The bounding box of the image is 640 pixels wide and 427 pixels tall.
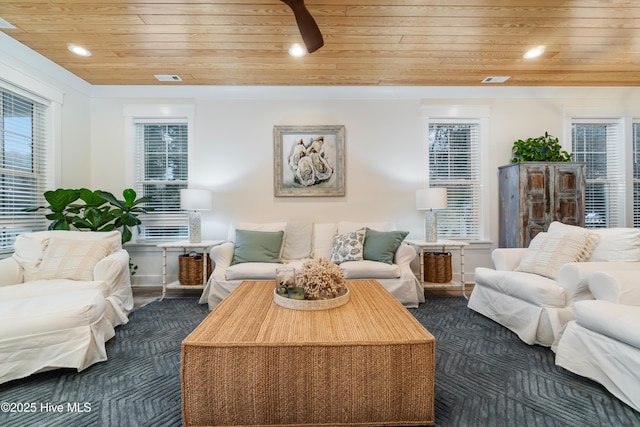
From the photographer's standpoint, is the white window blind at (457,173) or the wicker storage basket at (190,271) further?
the white window blind at (457,173)

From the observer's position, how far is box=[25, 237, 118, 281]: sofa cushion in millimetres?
2396

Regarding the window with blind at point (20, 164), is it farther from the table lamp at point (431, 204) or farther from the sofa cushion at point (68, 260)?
the table lamp at point (431, 204)

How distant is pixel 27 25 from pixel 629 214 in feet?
22.9

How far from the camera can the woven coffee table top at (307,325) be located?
129cm

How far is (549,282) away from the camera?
2.19 m

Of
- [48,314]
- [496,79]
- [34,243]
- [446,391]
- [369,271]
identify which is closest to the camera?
[446,391]

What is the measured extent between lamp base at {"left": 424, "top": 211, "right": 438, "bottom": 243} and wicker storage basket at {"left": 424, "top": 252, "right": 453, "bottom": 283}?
22 cm

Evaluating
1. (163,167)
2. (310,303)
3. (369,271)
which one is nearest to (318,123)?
(369,271)

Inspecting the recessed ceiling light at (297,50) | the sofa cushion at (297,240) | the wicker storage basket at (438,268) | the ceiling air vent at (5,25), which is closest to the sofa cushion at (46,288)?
the sofa cushion at (297,240)

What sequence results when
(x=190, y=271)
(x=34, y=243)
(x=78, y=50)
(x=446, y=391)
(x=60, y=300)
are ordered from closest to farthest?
1. (x=446, y=391)
2. (x=60, y=300)
3. (x=34, y=243)
4. (x=78, y=50)
5. (x=190, y=271)

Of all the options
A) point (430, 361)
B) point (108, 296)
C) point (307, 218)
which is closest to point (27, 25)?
point (108, 296)

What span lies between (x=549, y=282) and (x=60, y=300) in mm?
3459

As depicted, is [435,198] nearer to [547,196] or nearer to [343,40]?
[547,196]

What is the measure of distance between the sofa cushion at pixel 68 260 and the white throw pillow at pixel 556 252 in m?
3.76
